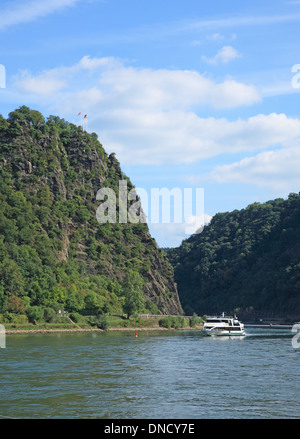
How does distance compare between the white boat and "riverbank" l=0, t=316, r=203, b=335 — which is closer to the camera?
"riverbank" l=0, t=316, r=203, b=335

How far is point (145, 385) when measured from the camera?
→ 166 ft

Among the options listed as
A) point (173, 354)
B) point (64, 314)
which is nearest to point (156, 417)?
point (173, 354)

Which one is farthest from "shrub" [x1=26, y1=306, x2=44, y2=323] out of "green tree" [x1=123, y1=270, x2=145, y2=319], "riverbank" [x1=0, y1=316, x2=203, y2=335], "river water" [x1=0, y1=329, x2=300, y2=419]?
"river water" [x1=0, y1=329, x2=300, y2=419]

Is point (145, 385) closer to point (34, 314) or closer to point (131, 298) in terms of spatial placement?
point (34, 314)

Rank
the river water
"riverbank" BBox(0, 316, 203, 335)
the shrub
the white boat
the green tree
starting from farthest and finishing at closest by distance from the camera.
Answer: the green tree < the white boat < the shrub < "riverbank" BBox(0, 316, 203, 335) < the river water

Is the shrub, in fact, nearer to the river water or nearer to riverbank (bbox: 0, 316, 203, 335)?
riverbank (bbox: 0, 316, 203, 335)

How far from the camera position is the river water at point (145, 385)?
38031mm

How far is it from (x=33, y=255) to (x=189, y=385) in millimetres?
132967

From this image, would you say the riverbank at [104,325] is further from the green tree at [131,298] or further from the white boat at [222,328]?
the white boat at [222,328]

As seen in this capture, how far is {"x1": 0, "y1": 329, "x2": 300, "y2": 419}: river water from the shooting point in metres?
38.0

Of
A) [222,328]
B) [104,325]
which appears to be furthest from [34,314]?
[222,328]

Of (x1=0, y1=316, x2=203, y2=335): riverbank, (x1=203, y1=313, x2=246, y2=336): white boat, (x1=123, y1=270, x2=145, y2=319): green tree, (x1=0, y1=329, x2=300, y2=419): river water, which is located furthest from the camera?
(x1=123, y1=270, x2=145, y2=319): green tree

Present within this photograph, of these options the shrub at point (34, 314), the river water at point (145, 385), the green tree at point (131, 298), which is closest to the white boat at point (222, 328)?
the green tree at point (131, 298)
